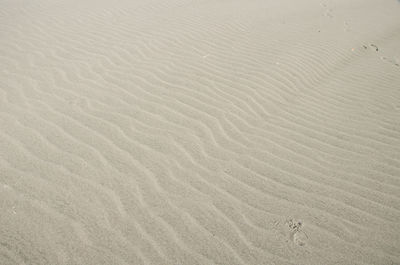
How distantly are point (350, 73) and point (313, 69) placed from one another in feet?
1.98

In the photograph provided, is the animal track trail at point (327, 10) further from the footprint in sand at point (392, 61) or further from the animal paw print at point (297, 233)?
the animal paw print at point (297, 233)

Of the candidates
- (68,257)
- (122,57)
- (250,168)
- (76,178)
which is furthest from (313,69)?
(68,257)

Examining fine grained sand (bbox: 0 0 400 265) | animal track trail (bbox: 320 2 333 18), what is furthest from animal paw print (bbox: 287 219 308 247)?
animal track trail (bbox: 320 2 333 18)

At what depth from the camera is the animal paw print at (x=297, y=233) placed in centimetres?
215

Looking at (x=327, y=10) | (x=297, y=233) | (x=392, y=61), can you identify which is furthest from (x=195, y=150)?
(x=327, y=10)

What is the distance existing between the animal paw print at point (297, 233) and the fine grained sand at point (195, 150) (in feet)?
0.04

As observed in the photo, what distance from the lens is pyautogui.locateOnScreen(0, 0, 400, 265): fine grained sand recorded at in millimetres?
2123

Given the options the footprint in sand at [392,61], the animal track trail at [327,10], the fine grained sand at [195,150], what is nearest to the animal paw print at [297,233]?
the fine grained sand at [195,150]

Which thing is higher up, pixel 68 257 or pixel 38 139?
pixel 38 139

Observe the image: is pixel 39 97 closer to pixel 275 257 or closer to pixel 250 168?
pixel 250 168

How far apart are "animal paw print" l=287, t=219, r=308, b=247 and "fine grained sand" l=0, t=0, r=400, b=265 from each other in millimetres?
11

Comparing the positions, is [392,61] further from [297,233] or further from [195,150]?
[297,233]

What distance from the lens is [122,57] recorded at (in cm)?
474

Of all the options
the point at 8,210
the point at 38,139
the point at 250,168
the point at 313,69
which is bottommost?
the point at 8,210
